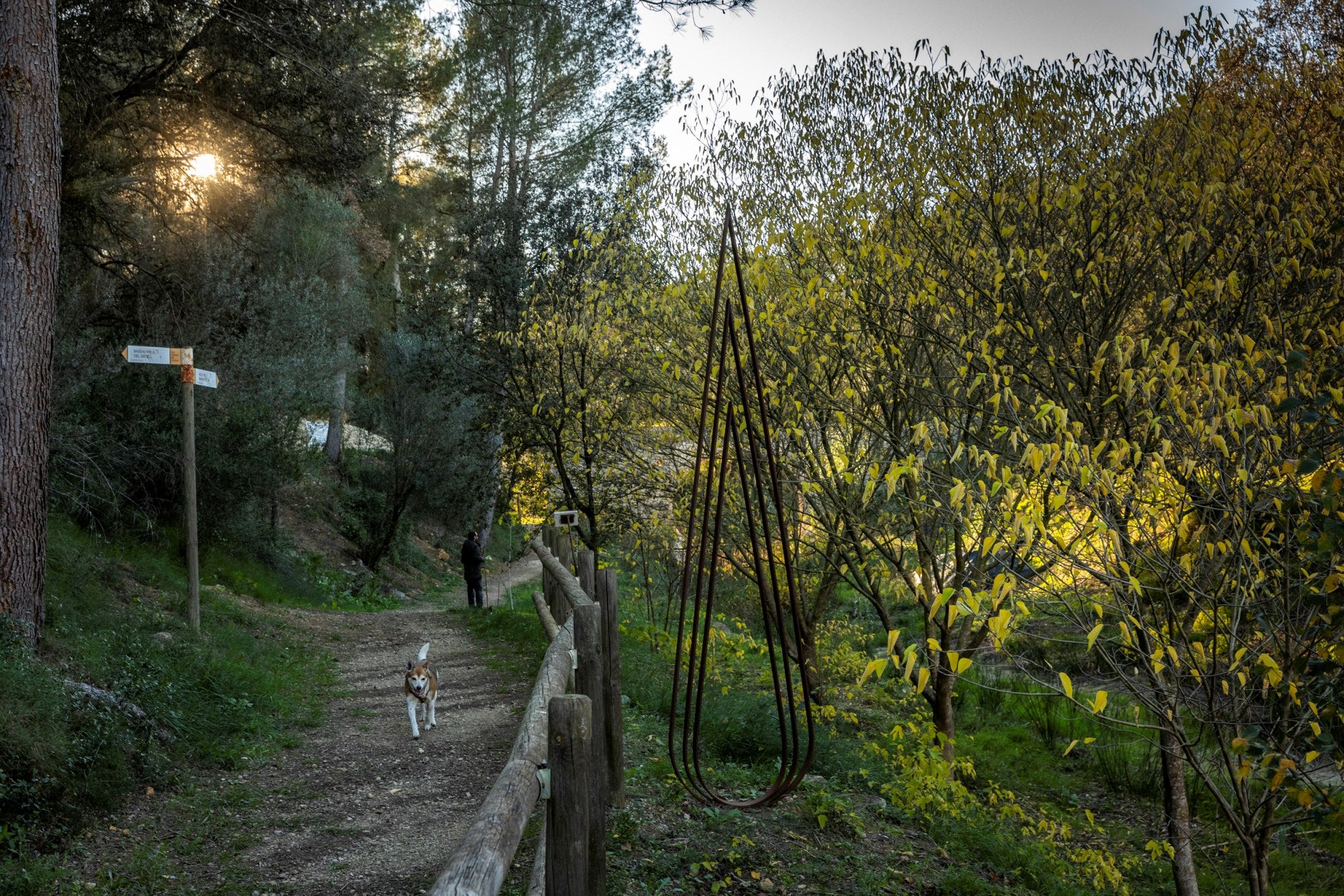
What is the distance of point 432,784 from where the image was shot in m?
5.95

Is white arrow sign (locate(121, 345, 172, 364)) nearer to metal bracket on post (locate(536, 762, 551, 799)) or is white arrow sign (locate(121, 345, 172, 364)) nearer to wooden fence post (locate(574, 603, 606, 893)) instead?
wooden fence post (locate(574, 603, 606, 893))

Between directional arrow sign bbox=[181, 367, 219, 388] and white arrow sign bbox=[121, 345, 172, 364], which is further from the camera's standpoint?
directional arrow sign bbox=[181, 367, 219, 388]

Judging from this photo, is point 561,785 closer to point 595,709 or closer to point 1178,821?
point 595,709

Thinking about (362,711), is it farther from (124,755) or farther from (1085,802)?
(1085,802)

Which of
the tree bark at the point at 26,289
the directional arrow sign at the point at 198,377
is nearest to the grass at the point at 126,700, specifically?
the tree bark at the point at 26,289

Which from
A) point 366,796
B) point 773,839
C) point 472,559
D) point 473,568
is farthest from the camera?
point 472,559

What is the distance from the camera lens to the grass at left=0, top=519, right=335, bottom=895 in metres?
4.44

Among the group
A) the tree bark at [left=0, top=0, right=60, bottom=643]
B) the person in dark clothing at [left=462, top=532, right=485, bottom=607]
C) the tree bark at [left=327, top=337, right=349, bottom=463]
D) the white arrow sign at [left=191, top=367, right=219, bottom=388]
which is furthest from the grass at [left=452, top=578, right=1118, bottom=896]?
the tree bark at [left=327, top=337, right=349, bottom=463]

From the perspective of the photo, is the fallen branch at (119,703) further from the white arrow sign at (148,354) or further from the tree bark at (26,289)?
the white arrow sign at (148,354)

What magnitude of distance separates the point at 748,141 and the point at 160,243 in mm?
9797

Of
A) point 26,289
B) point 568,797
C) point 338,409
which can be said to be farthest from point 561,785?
point 338,409

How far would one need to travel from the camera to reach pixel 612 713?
17.0ft

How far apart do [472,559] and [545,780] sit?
1360cm

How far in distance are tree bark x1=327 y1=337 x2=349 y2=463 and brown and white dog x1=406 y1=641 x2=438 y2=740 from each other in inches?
544
